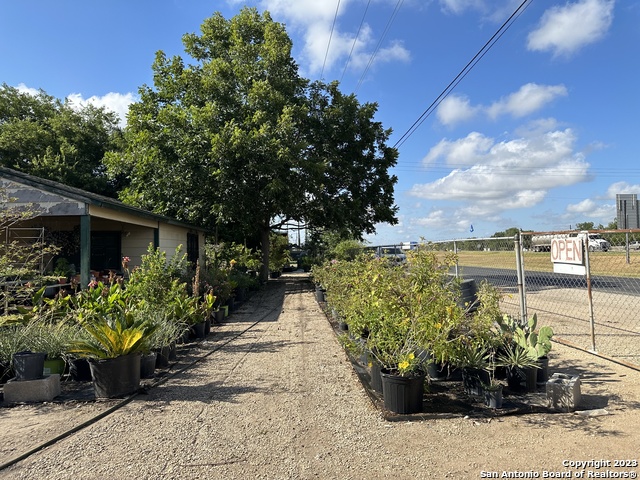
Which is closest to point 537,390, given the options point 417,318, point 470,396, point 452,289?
point 470,396

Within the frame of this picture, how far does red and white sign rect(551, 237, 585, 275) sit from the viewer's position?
17.7 feet

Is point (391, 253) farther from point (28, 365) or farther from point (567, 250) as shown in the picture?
point (28, 365)

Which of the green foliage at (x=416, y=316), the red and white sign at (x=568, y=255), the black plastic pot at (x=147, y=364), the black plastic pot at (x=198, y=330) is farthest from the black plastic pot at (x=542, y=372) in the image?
the black plastic pot at (x=198, y=330)

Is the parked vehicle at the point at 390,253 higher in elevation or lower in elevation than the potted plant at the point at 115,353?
higher

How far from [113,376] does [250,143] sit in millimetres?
10948

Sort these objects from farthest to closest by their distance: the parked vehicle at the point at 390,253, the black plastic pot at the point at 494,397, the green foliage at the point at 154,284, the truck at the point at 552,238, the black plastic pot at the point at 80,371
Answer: the green foliage at the point at 154,284
the parked vehicle at the point at 390,253
the truck at the point at 552,238
the black plastic pot at the point at 80,371
the black plastic pot at the point at 494,397

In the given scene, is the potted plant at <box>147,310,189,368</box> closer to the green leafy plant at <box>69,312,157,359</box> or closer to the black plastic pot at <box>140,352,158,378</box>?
the black plastic pot at <box>140,352,158,378</box>

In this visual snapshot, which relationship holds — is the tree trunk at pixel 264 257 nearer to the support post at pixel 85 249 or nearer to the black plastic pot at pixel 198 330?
the support post at pixel 85 249

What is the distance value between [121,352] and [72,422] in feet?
2.63

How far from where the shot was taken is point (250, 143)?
1412 centimetres

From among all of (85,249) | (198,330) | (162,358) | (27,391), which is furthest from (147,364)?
(85,249)

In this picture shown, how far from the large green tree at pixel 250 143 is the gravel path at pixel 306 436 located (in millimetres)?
10573

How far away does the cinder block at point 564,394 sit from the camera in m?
3.66

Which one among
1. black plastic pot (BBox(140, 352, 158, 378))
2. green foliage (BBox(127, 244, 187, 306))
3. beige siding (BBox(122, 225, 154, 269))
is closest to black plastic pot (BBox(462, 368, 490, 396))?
black plastic pot (BBox(140, 352, 158, 378))
